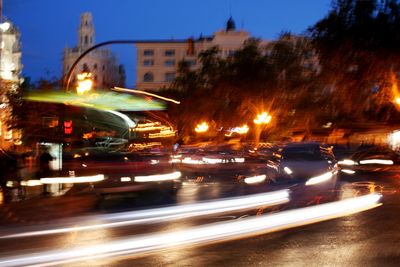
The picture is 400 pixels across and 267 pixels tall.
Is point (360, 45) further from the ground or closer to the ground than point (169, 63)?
closer to the ground

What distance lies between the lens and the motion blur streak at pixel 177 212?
12.7 m

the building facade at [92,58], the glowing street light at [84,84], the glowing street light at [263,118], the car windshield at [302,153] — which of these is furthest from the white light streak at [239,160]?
the building facade at [92,58]

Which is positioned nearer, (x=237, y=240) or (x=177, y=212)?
(x=237, y=240)

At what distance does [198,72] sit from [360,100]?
2157 centimetres

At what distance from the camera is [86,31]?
108000mm

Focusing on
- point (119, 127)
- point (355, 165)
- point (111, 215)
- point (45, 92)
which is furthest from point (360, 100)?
point (111, 215)

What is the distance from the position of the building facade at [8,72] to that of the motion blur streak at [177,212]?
782 inches

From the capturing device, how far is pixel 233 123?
2399 inches

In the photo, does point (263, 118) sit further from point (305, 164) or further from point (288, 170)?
point (305, 164)

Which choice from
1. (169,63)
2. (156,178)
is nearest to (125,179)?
(156,178)

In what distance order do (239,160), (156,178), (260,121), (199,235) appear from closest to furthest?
(199,235) → (156,178) → (239,160) → (260,121)

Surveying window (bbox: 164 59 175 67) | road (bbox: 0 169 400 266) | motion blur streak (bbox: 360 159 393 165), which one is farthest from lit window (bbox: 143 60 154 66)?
road (bbox: 0 169 400 266)

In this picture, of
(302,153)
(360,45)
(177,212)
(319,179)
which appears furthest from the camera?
(360,45)

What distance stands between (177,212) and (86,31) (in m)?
96.7
